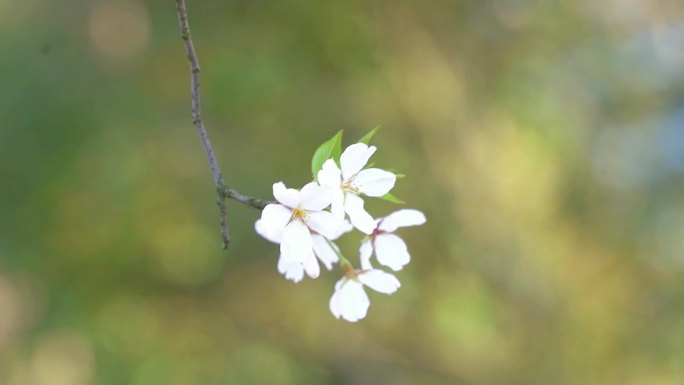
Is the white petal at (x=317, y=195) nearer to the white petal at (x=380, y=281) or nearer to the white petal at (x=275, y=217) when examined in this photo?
the white petal at (x=275, y=217)

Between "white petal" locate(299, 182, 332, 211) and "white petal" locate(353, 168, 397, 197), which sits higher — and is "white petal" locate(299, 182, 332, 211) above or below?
below

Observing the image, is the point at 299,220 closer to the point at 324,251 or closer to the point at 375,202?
the point at 324,251

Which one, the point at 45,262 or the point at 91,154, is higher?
the point at 91,154

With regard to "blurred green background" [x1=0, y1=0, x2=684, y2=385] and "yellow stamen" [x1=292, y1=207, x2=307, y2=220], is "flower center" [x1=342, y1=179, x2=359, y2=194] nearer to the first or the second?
"yellow stamen" [x1=292, y1=207, x2=307, y2=220]

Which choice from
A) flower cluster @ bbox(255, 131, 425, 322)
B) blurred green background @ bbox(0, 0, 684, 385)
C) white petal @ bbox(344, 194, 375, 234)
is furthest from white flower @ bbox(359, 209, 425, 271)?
blurred green background @ bbox(0, 0, 684, 385)

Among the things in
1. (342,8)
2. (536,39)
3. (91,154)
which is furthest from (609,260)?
(91,154)

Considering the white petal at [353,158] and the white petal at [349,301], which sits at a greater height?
the white petal at [353,158]

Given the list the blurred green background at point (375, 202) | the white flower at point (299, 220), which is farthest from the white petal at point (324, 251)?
the blurred green background at point (375, 202)

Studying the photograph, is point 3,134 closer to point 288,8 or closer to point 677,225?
point 288,8
